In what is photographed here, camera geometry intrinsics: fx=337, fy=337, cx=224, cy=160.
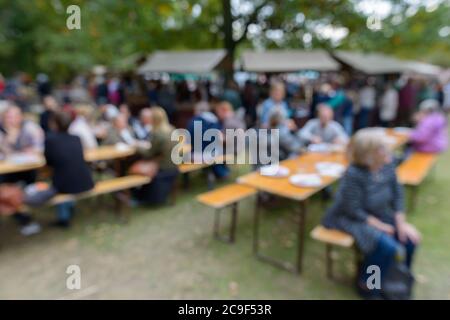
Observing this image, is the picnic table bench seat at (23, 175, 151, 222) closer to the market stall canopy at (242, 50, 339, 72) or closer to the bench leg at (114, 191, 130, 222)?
the bench leg at (114, 191, 130, 222)

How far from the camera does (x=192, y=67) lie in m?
8.91

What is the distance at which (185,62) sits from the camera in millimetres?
9422

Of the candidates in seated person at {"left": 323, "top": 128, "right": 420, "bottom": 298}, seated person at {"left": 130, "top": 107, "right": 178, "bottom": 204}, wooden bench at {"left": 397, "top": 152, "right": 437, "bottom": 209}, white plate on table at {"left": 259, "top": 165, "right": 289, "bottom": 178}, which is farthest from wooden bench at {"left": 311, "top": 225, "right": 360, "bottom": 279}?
seated person at {"left": 130, "top": 107, "right": 178, "bottom": 204}

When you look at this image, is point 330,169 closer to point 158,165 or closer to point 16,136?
point 158,165

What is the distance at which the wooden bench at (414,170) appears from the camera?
432 cm

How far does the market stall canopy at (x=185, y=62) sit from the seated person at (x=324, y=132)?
4099 mm

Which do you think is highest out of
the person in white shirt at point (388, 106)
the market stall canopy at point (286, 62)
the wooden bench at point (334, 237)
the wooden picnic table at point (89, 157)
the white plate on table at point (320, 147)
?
the market stall canopy at point (286, 62)

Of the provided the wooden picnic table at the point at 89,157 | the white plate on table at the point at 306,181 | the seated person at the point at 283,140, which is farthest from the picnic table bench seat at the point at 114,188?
the white plate on table at the point at 306,181

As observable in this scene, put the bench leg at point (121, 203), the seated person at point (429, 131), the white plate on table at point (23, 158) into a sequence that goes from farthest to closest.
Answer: the seated person at point (429, 131) → the bench leg at point (121, 203) → the white plate on table at point (23, 158)

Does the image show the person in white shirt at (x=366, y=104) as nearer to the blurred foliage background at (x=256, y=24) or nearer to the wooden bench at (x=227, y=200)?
the blurred foliage background at (x=256, y=24)

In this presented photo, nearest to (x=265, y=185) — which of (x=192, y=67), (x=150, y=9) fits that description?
(x=192, y=67)

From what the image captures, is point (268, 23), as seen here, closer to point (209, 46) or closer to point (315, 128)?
point (209, 46)

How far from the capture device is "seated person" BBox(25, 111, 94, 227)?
12.3ft

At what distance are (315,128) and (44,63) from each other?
16.4 meters
